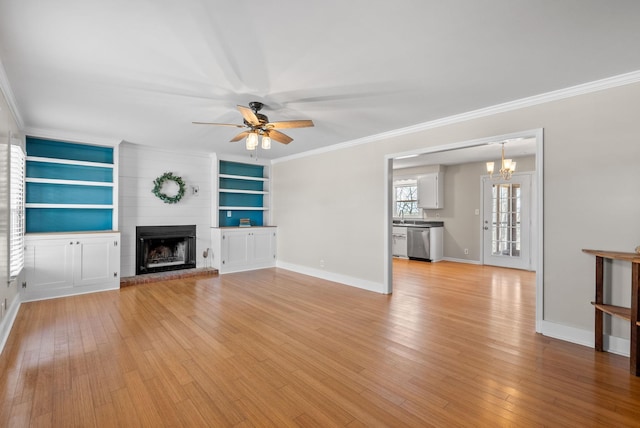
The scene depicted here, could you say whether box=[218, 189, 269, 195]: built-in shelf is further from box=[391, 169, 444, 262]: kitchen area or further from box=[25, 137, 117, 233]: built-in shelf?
box=[391, 169, 444, 262]: kitchen area

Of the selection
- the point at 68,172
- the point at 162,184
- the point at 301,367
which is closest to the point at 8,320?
the point at 68,172

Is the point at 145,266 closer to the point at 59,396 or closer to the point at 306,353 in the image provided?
the point at 59,396

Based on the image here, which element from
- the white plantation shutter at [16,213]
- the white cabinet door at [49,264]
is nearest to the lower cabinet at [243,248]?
the white cabinet door at [49,264]

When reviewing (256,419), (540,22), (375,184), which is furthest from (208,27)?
(375,184)

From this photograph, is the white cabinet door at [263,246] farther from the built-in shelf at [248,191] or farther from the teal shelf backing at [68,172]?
the teal shelf backing at [68,172]

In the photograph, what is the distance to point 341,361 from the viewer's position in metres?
2.56

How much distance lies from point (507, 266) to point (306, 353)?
598 centimetres

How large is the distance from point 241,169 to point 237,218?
115cm

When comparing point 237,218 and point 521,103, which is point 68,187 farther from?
point 521,103

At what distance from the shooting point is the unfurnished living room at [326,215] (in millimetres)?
1942

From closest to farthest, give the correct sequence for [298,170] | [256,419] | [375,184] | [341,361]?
1. [256,419]
2. [341,361]
3. [375,184]
4. [298,170]

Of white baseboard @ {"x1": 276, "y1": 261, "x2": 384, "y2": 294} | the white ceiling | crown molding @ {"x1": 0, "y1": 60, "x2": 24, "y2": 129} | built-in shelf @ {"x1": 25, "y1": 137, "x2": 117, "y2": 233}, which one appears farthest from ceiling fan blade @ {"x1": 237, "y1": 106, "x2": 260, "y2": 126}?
built-in shelf @ {"x1": 25, "y1": 137, "x2": 117, "y2": 233}

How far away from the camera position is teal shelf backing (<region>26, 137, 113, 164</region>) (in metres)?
4.62

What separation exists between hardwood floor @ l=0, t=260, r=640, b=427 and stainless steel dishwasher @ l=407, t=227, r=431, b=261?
3.35 metres
